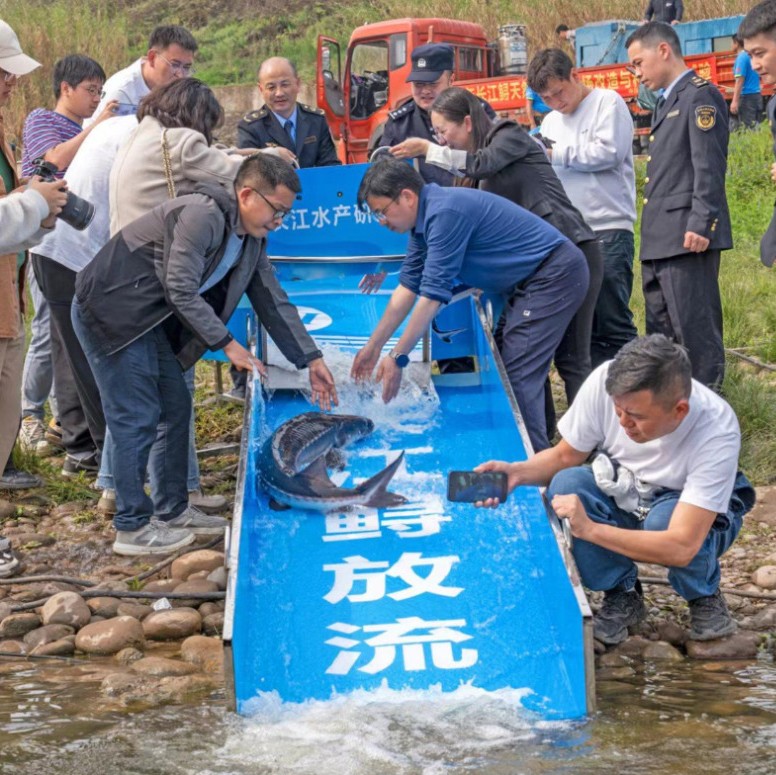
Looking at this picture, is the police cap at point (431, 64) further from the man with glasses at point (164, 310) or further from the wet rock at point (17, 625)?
the wet rock at point (17, 625)

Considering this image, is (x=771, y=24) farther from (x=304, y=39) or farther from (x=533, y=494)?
(x=304, y=39)

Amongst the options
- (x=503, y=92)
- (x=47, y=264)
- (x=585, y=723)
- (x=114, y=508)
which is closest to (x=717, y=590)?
(x=585, y=723)

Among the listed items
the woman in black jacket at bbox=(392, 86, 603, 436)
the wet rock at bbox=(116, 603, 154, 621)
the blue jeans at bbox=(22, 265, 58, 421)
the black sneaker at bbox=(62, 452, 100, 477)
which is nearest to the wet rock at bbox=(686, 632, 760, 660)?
the woman in black jacket at bbox=(392, 86, 603, 436)

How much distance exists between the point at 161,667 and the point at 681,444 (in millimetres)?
2216

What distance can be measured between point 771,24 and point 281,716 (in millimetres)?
3678

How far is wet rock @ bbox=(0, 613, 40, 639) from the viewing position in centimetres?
518

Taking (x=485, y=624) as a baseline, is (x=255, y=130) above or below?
above

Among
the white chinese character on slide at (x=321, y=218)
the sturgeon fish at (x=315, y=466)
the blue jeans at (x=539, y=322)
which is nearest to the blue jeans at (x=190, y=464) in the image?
the sturgeon fish at (x=315, y=466)

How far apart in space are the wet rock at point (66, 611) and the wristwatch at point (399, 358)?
1.97m

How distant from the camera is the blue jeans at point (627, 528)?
457 centimetres

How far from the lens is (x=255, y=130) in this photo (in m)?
8.08

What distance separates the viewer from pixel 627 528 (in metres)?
4.71

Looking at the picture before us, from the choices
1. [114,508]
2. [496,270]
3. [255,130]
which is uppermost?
[255,130]

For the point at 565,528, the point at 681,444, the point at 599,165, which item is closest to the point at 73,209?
the point at 565,528
